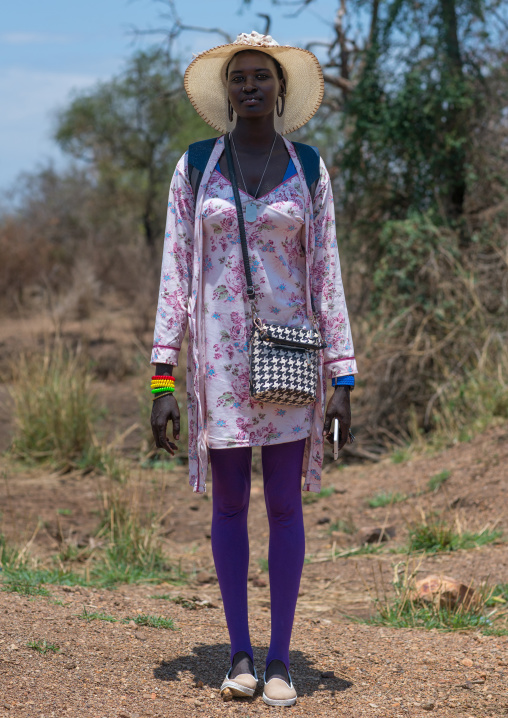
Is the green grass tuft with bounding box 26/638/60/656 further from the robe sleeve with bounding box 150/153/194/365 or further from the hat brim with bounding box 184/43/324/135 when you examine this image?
the hat brim with bounding box 184/43/324/135

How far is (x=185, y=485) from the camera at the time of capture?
621cm

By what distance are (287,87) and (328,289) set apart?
696mm

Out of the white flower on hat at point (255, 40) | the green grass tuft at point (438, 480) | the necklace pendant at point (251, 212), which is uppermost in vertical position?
the white flower on hat at point (255, 40)

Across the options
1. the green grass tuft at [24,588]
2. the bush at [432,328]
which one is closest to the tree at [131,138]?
the bush at [432,328]

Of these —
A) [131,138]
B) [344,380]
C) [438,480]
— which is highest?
[131,138]

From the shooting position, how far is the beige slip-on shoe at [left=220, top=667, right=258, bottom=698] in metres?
2.46

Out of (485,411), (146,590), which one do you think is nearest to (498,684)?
(146,590)

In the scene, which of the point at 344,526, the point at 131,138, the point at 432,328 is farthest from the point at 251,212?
the point at 131,138

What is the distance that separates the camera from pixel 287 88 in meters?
2.73

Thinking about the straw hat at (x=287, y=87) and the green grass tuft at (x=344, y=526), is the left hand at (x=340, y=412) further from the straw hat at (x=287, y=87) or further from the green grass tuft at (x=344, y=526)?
the green grass tuft at (x=344, y=526)

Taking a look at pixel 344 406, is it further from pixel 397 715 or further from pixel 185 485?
pixel 185 485

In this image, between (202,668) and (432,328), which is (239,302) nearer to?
(202,668)

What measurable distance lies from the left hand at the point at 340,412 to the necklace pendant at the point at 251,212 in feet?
1.87

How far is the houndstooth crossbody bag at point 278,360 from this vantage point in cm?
241
